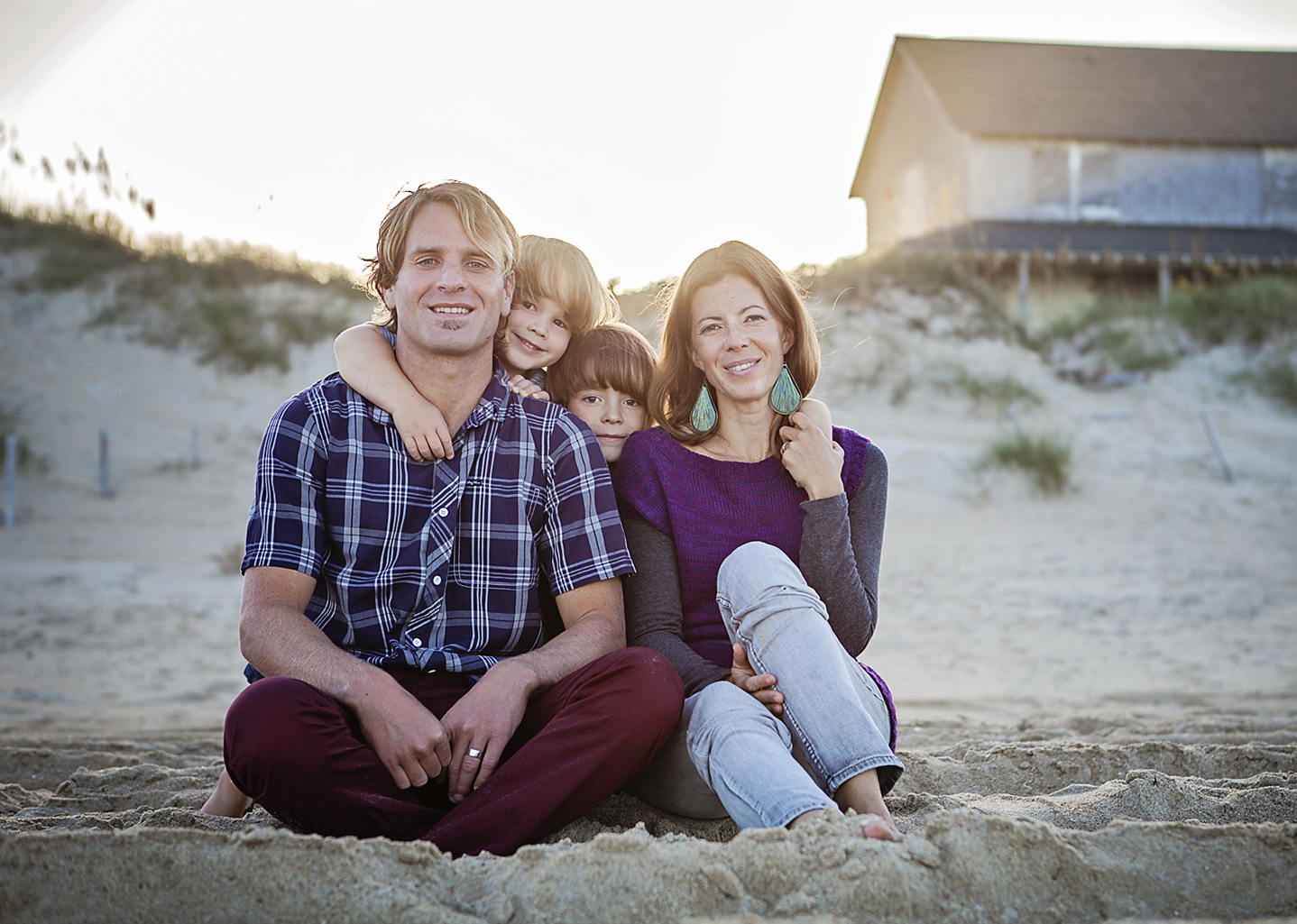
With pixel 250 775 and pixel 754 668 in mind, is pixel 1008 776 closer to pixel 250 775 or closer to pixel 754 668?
pixel 754 668

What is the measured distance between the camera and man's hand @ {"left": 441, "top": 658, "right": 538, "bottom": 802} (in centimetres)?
211

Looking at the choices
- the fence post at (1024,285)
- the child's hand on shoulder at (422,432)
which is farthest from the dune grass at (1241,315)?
the child's hand on shoulder at (422,432)

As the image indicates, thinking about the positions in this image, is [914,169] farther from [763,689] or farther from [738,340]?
[763,689]

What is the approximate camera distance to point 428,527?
2.38 metres

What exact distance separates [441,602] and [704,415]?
0.93m

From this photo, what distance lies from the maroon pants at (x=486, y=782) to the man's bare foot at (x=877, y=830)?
1.69ft

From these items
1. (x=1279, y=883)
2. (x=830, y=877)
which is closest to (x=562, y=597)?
(x=830, y=877)

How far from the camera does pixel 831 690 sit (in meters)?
2.14

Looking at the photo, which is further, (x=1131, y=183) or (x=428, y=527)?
(x=1131, y=183)

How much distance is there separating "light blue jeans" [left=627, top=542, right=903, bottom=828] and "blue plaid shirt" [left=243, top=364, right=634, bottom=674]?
1.26 ft

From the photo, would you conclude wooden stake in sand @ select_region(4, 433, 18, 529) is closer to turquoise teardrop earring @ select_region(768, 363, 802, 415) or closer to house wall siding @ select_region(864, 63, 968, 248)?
turquoise teardrop earring @ select_region(768, 363, 802, 415)

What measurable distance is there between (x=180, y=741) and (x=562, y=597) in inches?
96.8

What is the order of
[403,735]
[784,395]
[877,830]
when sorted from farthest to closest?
[784,395] → [403,735] → [877,830]

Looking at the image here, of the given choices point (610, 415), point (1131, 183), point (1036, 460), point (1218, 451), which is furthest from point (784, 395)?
point (1131, 183)
